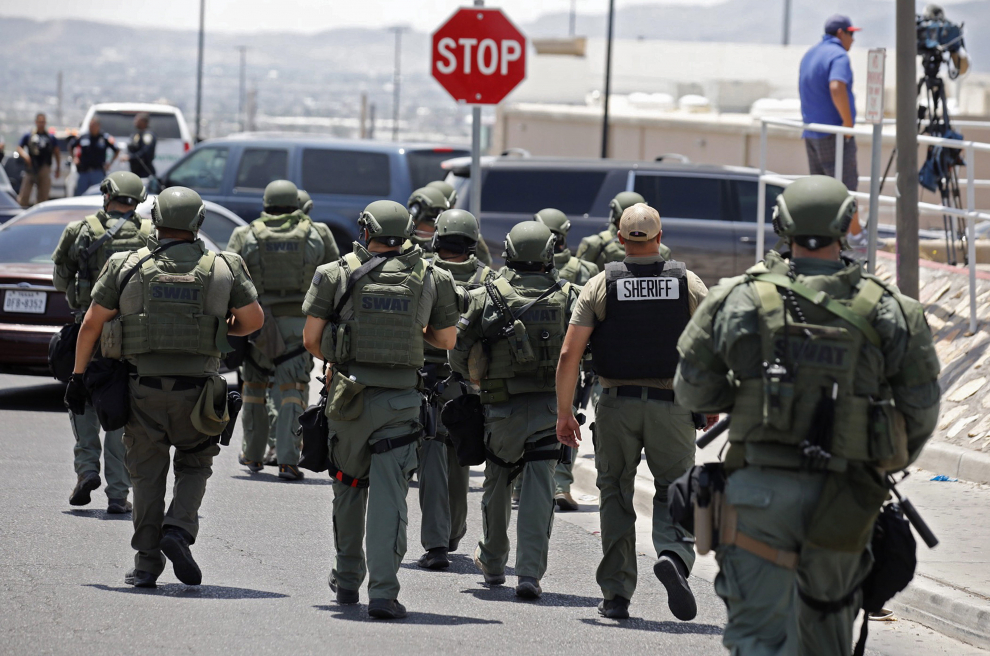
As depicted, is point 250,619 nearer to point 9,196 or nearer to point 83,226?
point 83,226

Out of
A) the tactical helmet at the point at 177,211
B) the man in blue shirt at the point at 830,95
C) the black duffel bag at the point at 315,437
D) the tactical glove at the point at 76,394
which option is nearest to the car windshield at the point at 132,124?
the man in blue shirt at the point at 830,95

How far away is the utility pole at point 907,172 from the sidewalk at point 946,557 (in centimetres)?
136

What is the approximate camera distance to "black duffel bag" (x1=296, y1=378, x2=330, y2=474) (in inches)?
250

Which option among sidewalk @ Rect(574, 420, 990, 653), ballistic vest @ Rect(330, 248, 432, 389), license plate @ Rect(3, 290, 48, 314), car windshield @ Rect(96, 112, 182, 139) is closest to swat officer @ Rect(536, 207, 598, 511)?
sidewalk @ Rect(574, 420, 990, 653)

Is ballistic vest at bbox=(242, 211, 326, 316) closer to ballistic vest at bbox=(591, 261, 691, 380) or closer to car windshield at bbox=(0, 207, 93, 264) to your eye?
car windshield at bbox=(0, 207, 93, 264)

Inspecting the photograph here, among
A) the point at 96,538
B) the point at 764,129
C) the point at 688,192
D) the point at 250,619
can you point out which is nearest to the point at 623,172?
the point at 688,192

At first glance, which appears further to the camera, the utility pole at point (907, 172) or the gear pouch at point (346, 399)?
the utility pole at point (907, 172)

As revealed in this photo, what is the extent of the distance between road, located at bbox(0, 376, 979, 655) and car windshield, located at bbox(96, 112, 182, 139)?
73.0 feet

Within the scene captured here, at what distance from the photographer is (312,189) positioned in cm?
1769

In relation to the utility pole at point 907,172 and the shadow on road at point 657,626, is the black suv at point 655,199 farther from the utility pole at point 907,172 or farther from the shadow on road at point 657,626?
the shadow on road at point 657,626

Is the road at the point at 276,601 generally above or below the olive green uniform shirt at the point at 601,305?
below

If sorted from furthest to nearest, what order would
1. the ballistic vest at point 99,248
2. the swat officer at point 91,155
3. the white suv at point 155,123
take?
1. the white suv at point 155,123
2. the swat officer at point 91,155
3. the ballistic vest at point 99,248

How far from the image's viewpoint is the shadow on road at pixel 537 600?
644 cm

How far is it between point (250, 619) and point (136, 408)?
1.24 metres
